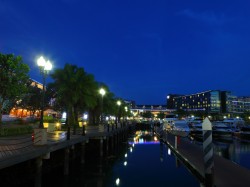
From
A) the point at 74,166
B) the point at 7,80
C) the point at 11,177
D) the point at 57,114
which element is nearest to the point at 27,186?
the point at 11,177

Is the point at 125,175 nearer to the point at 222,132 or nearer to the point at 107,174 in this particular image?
the point at 107,174

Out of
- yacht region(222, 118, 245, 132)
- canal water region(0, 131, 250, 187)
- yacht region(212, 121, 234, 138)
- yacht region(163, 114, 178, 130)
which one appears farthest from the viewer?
yacht region(163, 114, 178, 130)

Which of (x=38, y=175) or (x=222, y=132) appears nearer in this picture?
(x=38, y=175)

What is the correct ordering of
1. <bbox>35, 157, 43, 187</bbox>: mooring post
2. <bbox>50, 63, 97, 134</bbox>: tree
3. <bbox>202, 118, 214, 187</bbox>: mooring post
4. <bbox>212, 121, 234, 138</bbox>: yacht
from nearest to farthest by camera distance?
1. <bbox>202, 118, 214, 187</bbox>: mooring post
2. <bbox>35, 157, 43, 187</bbox>: mooring post
3. <bbox>50, 63, 97, 134</bbox>: tree
4. <bbox>212, 121, 234, 138</bbox>: yacht

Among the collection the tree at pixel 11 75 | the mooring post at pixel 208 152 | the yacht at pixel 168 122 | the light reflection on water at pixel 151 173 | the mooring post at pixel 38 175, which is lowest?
the light reflection on water at pixel 151 173

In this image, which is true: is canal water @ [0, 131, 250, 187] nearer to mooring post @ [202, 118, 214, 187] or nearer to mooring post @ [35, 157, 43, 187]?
mooring post @ [35, 157, 43, 187]

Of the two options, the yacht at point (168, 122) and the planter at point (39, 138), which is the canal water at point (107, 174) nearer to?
the planter at point (39, 138)

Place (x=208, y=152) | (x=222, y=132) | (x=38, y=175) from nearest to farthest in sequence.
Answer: (x=208, y=152)
(x=38, y=175)
(x=222, y=132)

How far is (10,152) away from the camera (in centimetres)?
1556

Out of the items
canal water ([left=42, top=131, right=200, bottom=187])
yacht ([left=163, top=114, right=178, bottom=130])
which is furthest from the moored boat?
canal water ([left=42, top=131, right=200, bottom=187])

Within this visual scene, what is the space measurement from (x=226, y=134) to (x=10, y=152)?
59865 millimetres

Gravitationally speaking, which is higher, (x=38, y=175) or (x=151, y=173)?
(x=38, y=175)

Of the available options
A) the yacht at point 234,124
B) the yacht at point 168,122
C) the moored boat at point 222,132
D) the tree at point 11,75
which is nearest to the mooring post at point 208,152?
the tree at point 11,75

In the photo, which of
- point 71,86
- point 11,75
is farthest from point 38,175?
point 71,86
